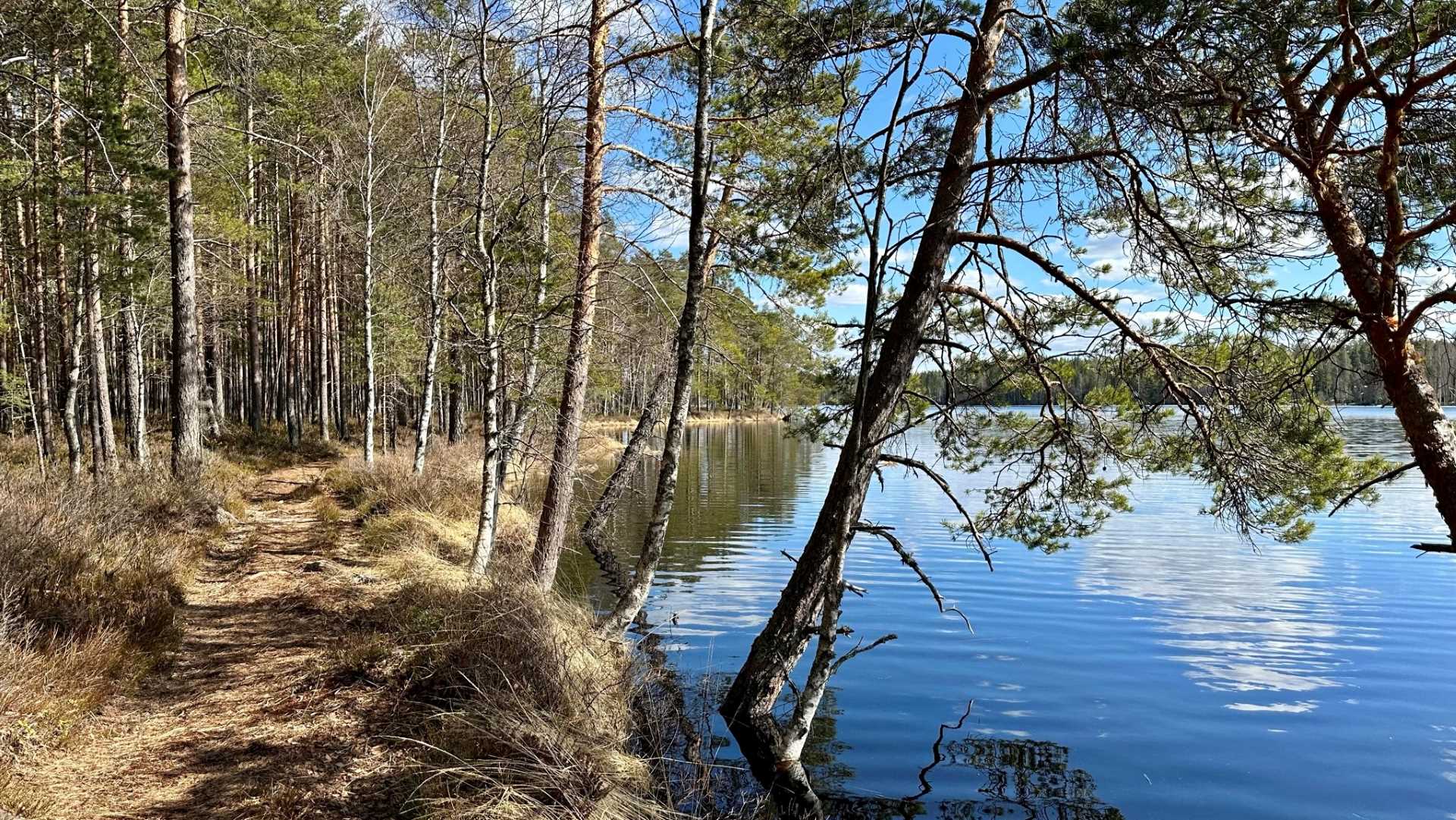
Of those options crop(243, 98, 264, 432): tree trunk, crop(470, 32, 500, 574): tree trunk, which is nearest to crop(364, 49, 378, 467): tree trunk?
crop(243, 98, 264, 432): tree trunk

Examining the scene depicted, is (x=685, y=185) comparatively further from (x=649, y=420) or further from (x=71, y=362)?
(x=71, y=362)

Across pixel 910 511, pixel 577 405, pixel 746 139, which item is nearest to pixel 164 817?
pixel 577 405

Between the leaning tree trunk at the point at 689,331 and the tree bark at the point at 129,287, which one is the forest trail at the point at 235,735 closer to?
the leaning tree trunk at the point at 689,331

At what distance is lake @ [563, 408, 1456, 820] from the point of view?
615 centimetres

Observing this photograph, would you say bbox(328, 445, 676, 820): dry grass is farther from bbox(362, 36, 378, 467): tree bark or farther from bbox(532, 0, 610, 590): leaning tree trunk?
bbox(362, 36, 378, 467): tree bark

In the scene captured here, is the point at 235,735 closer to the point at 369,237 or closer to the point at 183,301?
the point at 183,301

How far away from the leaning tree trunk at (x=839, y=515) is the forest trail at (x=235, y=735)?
2748 millimetres

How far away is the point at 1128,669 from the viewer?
28.9 ft

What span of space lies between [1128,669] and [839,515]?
5.32 m

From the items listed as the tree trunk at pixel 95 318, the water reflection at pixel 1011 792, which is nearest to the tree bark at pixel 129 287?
the tree trunk at pixel 95 318

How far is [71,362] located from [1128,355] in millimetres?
14469

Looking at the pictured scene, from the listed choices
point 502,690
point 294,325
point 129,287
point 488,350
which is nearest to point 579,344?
point 488,350

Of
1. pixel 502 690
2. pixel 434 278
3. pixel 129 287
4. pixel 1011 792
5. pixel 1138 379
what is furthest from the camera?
pixel 129 287

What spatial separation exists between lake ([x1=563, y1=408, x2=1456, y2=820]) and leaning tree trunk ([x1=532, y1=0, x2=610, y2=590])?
6.54 ft
